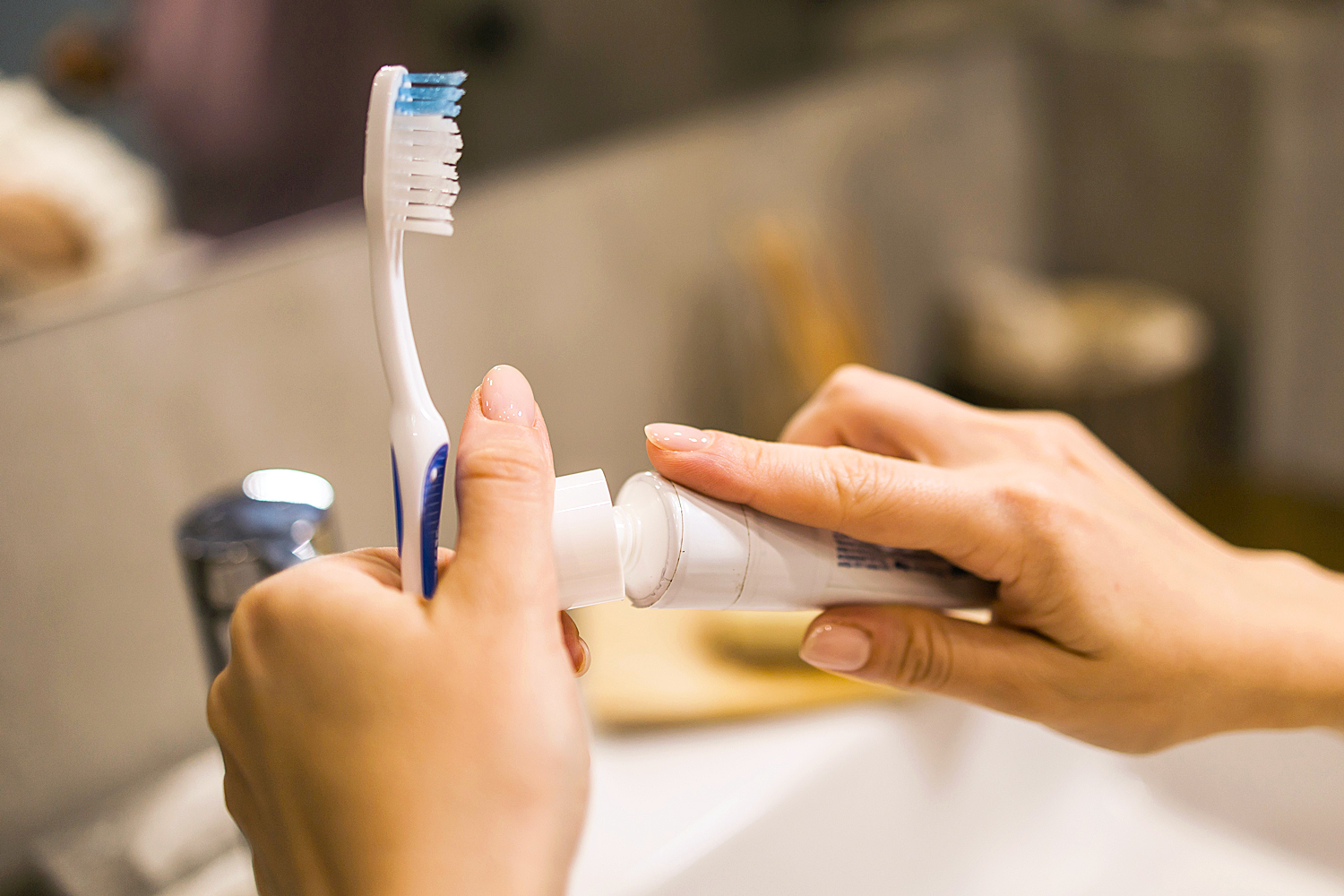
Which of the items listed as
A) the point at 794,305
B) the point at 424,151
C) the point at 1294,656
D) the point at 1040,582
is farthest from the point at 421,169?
the point at 794,305

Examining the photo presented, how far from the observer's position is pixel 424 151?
0.80 ft

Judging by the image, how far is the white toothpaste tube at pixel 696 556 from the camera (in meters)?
0.26

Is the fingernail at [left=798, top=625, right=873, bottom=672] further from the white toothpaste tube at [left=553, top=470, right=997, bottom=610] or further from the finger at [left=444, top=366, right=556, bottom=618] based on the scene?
the finger at [left=444, top=366, right=556, bottom=618]

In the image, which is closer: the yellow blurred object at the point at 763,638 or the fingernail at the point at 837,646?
the fingernail at the point at 837,646

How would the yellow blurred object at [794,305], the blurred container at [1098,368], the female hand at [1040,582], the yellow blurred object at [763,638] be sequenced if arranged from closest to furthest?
the female hand at [1040,582], the yellow blurred object at [763,638], the yellow blurred object at [794,305], the blurred container at [1098,368]

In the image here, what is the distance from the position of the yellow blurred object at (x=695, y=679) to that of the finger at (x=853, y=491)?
0.19 meters

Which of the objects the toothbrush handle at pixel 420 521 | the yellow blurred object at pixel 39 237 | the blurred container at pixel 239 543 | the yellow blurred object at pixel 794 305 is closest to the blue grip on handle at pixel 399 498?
the toothbrush handle at pixel 420 521

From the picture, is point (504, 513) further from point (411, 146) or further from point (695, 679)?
point (695, 679)

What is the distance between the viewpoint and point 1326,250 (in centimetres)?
100

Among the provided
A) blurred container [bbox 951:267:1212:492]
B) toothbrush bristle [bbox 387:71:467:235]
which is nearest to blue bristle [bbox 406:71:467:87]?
toothbrush bristle [bbox 387:71:467:235]

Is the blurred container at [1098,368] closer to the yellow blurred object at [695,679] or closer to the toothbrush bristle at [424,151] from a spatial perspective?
the yellow blurred object at [695,679]

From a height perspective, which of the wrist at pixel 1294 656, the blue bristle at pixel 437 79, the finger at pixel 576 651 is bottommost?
the wrist at pixel 1294 656

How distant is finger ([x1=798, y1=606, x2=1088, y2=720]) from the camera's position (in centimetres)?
33

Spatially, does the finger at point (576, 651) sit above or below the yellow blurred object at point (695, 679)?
above
